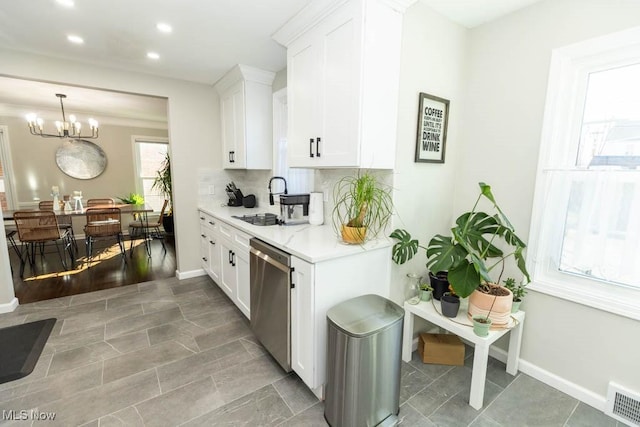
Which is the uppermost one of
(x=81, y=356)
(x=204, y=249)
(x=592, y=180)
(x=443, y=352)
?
(x=592, y=180)

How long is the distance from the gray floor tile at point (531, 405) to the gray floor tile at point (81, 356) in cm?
272

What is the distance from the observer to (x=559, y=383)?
1.84m

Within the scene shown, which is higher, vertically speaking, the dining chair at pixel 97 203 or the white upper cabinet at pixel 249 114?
the white upper cabinet at pixel 249 114

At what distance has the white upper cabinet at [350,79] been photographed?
66.7 inches

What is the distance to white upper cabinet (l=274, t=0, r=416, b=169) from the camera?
169cm

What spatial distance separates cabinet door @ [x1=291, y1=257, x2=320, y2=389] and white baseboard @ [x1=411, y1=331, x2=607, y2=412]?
1.47 metres

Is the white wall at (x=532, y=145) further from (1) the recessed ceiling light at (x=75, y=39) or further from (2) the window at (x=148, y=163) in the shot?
(2) the window at (x=148, y=163)

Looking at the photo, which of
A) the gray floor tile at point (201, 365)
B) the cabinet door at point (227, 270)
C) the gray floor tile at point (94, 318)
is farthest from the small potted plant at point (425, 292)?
the gray floor tile at point (94, 318)

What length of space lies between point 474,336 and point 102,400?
2.32m

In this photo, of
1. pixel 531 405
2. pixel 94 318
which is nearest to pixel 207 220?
pixel 94 318

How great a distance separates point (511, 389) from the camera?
1.85 meters

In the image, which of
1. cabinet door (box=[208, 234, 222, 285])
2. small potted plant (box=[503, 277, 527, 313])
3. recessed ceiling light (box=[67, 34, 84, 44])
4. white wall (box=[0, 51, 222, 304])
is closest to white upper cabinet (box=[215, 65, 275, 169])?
white wall (box=[0, 51, 222, 304])

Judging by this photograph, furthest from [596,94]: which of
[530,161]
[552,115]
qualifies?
[530,161]

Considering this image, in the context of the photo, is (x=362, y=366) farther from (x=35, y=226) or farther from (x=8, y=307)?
(x=35, y=226)
